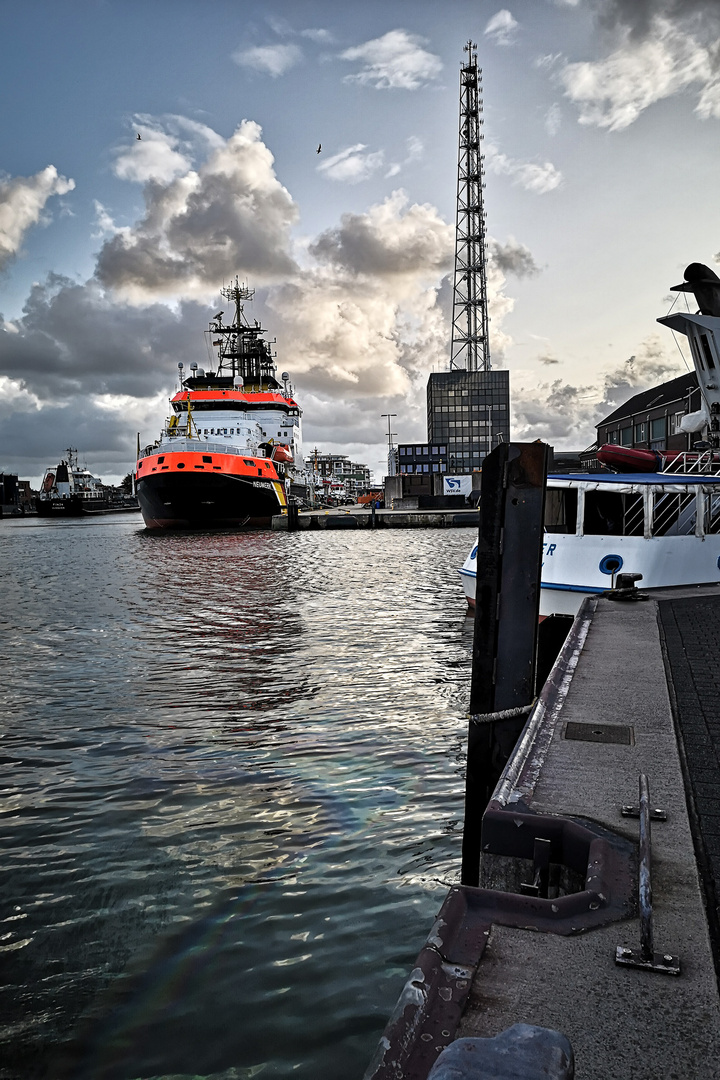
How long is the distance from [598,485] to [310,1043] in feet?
35.6

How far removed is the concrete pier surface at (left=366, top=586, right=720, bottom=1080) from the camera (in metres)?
2.07

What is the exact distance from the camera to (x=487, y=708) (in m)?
5.61

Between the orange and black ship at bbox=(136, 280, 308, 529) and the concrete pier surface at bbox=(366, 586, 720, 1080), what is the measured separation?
1889 inches

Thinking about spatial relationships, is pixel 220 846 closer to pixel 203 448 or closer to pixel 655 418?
pixel 203 448

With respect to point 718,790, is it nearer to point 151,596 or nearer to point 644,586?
point 644,586

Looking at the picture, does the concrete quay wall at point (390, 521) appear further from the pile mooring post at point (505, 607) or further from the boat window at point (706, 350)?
the pile mooring post at point (505, 607)

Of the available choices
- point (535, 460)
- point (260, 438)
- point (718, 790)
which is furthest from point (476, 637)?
A: point (260, 438)

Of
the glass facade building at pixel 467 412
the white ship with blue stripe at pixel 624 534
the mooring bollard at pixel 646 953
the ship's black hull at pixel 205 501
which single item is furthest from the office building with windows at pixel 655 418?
the glass facade building at pixel 467 412

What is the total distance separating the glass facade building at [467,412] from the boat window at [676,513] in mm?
132322

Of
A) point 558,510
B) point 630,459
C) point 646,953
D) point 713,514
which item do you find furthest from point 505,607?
point 630,459

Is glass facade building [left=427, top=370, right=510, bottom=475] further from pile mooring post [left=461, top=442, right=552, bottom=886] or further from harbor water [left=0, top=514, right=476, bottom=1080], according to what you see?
pile mooring post [left=461, top=442, right=552, bottom=886]

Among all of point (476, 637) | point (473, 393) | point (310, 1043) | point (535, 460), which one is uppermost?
A: point (473, 393)

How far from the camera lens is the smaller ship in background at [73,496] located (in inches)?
4665

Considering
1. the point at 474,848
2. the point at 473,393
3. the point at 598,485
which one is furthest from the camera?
the point at 473,393
